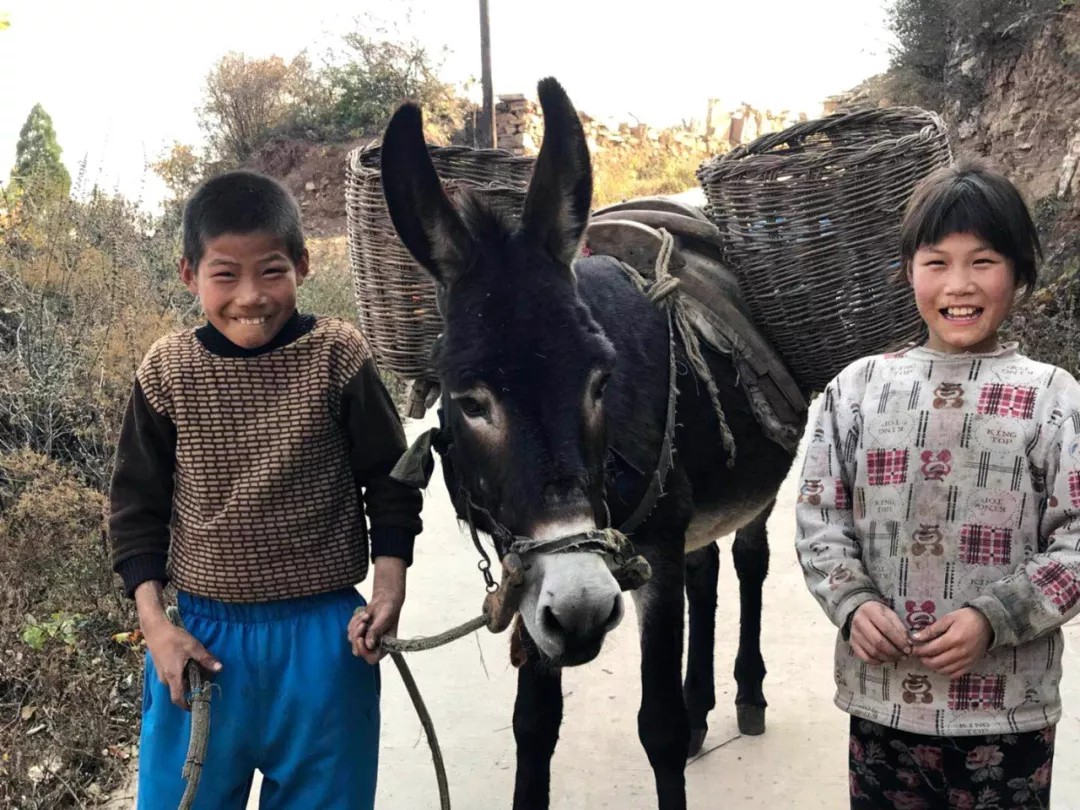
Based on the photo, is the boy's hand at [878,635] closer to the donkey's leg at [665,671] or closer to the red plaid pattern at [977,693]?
the red plaid pattern at [977,693]

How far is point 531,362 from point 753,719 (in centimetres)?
207

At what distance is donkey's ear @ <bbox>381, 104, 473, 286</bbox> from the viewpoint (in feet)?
5.90

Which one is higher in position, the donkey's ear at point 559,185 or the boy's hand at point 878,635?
the donkey's ear at point 559,185

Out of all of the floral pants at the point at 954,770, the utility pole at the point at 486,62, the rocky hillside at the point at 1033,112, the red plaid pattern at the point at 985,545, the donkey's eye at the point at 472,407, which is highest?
the utility pole at the point at 486,62

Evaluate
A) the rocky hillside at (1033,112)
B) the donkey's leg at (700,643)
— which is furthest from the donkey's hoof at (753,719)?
the rocky hillside at (1033,112)

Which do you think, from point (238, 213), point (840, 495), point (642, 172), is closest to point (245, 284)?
point (238, 213)

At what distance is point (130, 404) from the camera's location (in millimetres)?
1775

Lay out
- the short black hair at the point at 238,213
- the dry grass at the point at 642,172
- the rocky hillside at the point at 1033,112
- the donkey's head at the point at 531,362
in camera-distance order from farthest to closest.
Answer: the dry grass at the point at 642,172 → the rocky hillside at the point at 1033,112 → the short black hair at the point at 238,213 → the donkey's head at the point at 531,362

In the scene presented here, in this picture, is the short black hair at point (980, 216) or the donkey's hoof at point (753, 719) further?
the donkey's hoof at point (753, 719)

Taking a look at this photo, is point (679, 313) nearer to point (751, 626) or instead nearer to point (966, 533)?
point (966, 533)

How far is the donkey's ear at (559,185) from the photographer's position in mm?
1873

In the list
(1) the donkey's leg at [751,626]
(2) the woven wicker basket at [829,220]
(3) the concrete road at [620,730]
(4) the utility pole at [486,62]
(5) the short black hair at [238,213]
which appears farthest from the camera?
(4) the utility pole at [486,62]

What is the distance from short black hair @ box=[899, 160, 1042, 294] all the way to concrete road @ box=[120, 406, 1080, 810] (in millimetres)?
1892

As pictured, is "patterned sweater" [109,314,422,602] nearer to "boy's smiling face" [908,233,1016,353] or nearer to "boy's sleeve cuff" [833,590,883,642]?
"boy's sleeve cuff" [833,590,883,642]
